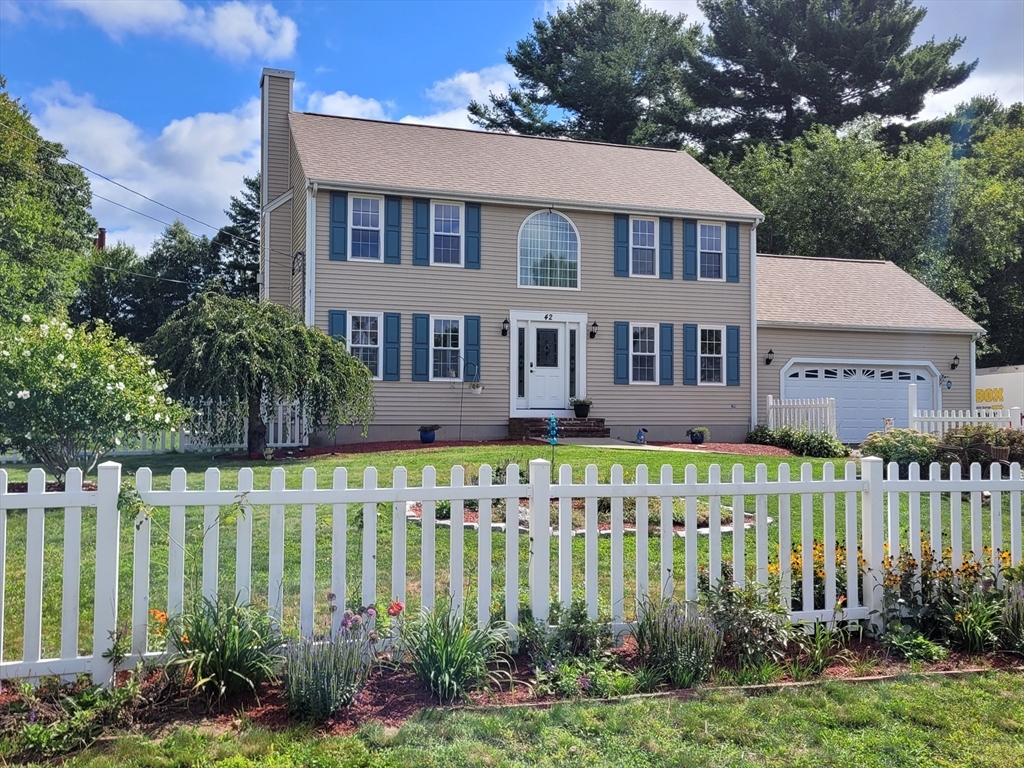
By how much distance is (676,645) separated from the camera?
4.00m

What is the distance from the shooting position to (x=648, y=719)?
3.51 meters

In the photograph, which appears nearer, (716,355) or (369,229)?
(369,229)

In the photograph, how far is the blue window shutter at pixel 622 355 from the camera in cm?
1834

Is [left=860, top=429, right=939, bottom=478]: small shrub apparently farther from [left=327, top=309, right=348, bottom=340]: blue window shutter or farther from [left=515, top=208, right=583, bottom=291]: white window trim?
[left=327, top=309, right=348, bottom=340]: blue window shutter

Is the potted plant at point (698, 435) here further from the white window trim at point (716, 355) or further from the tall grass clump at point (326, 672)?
the tall grass clump at point (326, 672)

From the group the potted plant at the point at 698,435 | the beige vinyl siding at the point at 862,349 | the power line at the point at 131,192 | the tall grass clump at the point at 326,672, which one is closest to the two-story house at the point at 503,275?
the beige vinyl siding at the point at 862,349

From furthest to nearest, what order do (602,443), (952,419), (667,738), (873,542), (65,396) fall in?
(602,443) → (952,419) → (65,396) → (873,542) → (667,738)

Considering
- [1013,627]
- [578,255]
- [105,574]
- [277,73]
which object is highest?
[277,73]

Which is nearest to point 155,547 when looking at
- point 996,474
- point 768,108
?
point 996,474

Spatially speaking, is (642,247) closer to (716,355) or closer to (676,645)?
(716,355)

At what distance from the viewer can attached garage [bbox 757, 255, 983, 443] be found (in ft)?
64.6

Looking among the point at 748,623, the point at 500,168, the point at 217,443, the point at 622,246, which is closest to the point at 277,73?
the point at 500,168

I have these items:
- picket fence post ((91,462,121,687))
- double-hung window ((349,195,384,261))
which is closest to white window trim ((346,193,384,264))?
double-hung window ((349,195,384,261))

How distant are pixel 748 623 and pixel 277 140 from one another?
18.4 metres
